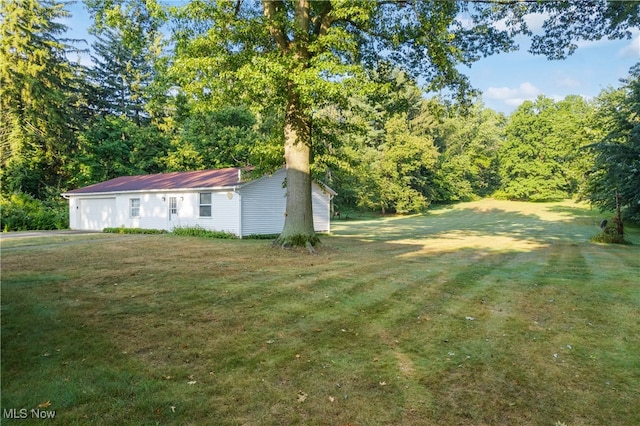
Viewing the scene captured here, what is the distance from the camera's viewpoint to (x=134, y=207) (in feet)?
72.4

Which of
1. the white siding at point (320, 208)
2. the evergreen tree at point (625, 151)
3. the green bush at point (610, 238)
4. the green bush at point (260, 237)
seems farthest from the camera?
the white siding at point (320, 208)

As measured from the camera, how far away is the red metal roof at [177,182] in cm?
1924

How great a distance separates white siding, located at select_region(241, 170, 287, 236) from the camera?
Result: 18.5 metres

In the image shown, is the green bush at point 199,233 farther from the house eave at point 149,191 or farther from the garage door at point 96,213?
the garage door at point 96,213

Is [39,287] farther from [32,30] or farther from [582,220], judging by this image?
[582,220]

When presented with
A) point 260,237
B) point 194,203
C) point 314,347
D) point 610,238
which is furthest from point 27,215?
point 610,238

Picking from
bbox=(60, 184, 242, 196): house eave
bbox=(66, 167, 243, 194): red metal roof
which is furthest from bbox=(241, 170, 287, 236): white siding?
bbox=(66, 167, 243, 194): red metal roof

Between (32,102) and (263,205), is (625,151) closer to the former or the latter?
(263,205)

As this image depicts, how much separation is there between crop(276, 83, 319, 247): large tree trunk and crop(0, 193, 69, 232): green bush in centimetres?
1857

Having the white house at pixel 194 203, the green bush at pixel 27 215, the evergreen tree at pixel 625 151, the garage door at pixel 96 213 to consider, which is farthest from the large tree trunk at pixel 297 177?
the green bush at pixel 27 215

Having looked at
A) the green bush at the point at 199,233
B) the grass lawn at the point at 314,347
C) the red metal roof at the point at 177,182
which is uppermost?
the red metal roof at the point at 177,182

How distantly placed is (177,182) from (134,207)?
3.15 metres

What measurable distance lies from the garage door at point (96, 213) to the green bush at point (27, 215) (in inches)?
60.5

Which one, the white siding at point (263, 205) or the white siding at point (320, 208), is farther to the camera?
the white siding at point (320, 208)
